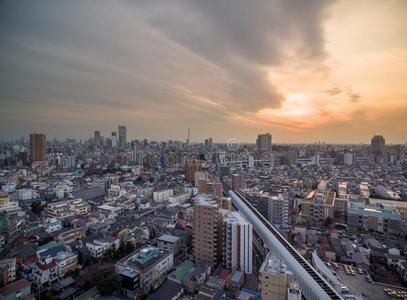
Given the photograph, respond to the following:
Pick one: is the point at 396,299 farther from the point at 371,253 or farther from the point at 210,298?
the point at 210,298

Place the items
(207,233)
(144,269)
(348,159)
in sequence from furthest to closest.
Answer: (348,159), (207,233), (144,269)

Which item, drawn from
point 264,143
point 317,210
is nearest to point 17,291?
point 317,210

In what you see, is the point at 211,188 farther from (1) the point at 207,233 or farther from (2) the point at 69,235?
(2) the point at 69,235

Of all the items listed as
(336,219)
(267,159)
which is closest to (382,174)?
(267,159)

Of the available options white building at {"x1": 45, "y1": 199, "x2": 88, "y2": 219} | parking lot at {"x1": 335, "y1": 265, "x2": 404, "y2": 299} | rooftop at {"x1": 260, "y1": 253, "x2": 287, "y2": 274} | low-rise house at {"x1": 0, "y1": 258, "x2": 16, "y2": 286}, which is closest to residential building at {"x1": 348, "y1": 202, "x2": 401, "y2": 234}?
parking lot at {"x1": 335, "y1": 265, "x2": 404, "y2": 299}

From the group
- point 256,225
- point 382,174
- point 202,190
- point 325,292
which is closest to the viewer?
point 325,292

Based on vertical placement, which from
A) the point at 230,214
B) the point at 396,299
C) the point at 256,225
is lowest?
the point at 396,299

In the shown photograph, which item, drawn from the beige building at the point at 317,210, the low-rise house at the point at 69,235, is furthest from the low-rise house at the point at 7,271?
the beige building at the point at 317,210
